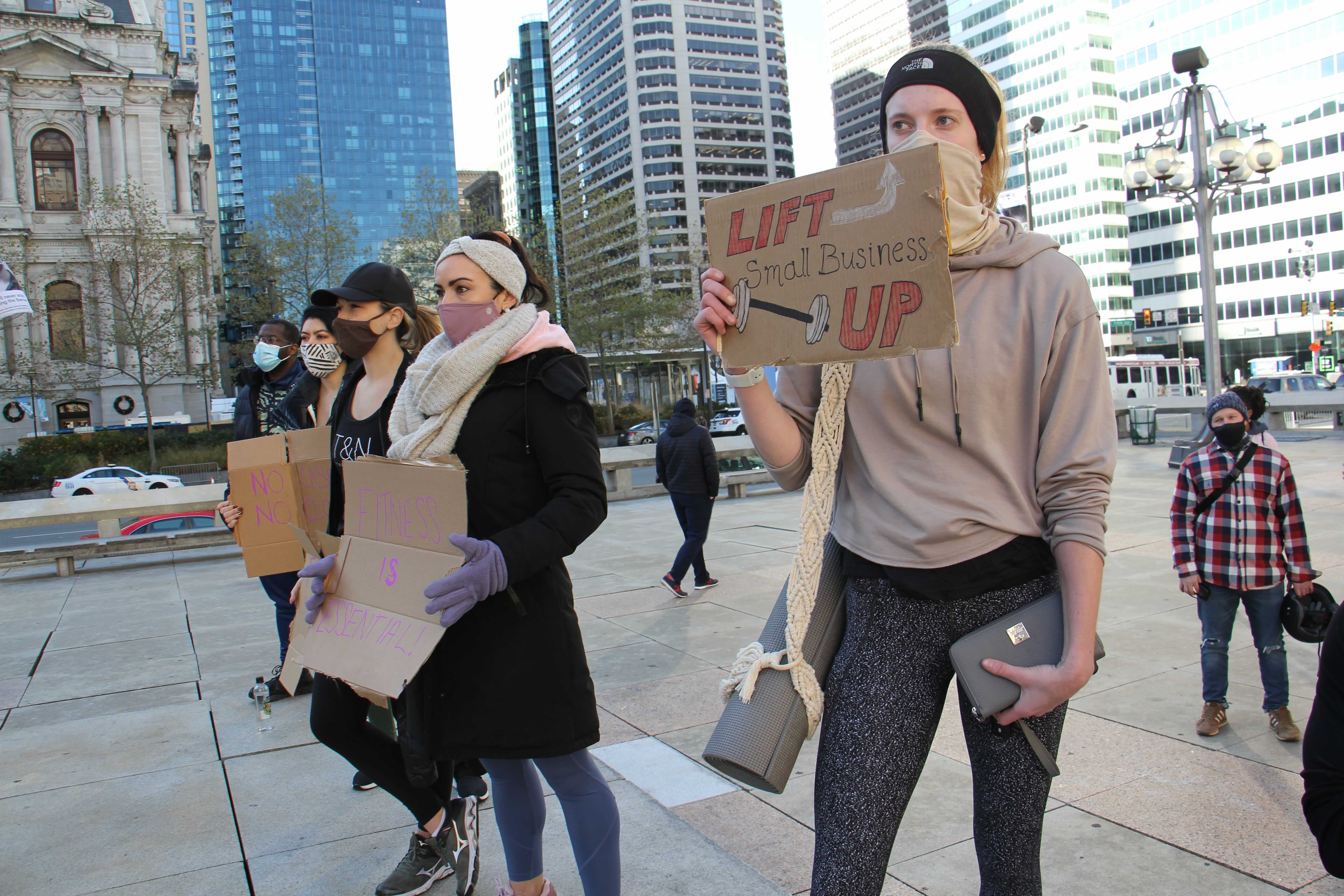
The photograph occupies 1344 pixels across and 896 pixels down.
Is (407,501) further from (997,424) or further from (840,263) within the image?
(997,424)

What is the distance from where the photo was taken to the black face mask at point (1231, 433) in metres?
4.42

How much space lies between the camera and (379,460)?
2385 millimetres

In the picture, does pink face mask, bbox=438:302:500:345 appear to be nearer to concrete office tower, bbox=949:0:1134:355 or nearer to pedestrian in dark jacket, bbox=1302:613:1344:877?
pedestrian in dark jacket, bbox=1302:613:1344:877

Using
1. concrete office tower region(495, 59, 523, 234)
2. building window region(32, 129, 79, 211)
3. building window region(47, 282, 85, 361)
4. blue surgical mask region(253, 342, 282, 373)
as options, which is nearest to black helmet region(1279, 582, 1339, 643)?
blue surgical mask region(253, 342, 282, 373)

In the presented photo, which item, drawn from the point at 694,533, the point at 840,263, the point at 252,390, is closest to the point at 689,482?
the point at 694,533

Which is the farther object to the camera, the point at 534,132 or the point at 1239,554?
the point at 534,132

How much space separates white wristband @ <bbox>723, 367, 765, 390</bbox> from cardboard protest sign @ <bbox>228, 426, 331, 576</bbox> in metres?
2.46

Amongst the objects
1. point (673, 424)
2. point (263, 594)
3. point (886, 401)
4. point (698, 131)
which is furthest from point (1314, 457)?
point (698, 131)

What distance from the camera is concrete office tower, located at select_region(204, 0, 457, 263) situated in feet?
465

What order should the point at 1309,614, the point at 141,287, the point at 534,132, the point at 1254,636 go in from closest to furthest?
the point at 1309,614 → the point at 1254,636 → the point at 141,287 → the point at 534,132

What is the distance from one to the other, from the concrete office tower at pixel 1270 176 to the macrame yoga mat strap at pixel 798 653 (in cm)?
7766

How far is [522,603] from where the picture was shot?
95.1 inches

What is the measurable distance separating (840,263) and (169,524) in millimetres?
13531

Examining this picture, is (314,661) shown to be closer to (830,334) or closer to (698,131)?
(830,334)
